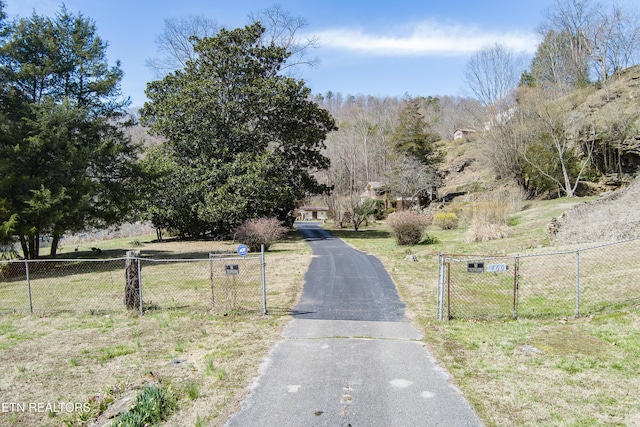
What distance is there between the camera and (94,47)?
22.1 m

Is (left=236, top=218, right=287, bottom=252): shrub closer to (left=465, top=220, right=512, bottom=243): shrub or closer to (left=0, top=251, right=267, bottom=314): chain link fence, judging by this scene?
(left=0, top=251, right=267, bottom=314): chain link fence

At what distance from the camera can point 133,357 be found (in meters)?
7.43

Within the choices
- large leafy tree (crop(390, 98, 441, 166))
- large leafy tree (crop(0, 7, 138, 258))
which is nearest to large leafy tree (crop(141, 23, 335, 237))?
large leafy tree (crop(0, 7, 138, 258))

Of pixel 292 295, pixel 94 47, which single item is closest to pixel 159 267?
pixel 292 295

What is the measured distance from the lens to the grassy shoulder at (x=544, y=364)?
5.05 metres

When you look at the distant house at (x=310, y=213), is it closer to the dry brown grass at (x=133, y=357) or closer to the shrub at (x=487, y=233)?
the shrub at (x=487, y=233)

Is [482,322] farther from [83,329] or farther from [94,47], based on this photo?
[94,47]

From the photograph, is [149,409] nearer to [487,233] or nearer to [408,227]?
[408,227]

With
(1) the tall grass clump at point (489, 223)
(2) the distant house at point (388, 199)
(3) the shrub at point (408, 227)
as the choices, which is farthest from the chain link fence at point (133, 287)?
(2) the distant house at point (388, 199)

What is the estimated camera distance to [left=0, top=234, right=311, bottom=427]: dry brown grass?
18.6 feet

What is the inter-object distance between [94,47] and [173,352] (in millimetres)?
20270

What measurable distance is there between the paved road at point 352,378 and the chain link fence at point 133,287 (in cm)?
214

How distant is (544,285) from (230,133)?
83.3 ft

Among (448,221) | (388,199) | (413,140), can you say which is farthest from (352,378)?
(388,199)
